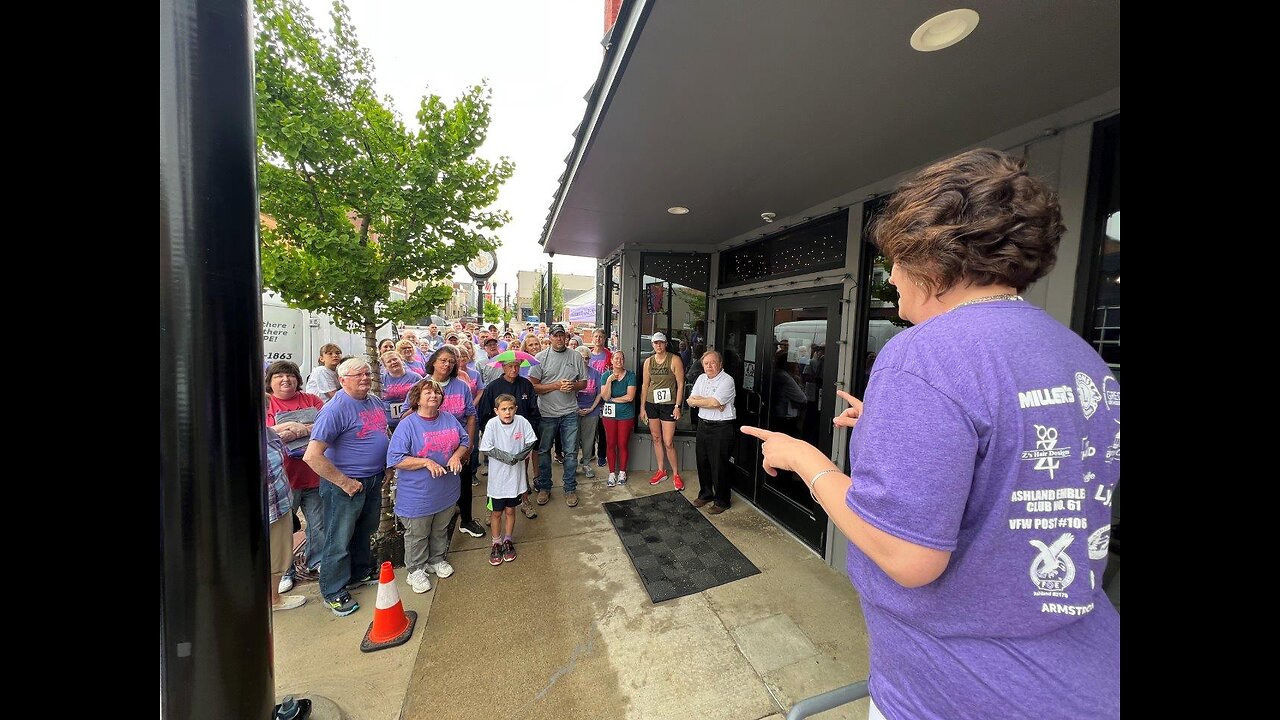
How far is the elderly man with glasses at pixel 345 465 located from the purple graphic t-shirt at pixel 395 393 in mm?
1230

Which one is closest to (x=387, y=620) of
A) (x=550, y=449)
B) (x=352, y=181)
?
(x=550, y=449)

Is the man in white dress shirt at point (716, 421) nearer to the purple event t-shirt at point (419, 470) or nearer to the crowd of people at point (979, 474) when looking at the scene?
the purple event t-shirt at point (419, 470)

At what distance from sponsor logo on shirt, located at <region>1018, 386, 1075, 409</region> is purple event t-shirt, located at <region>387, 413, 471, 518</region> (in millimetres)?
3397

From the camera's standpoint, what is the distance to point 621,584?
3242 mm

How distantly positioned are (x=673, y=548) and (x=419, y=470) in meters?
2.24

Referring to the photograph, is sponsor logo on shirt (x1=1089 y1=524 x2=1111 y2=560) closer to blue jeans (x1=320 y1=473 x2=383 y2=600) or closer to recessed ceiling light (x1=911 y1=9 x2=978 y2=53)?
recessed ceiling light (x1=911 y1=9 x2=978 y2=53)

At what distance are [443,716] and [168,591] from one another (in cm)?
160

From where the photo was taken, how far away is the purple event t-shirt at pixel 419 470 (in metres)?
3.11

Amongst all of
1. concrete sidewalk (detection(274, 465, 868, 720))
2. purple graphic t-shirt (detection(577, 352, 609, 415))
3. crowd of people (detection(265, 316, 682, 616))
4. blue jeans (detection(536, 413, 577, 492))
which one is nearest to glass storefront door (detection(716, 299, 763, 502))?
concrete sidewalk (detection(274, 465, 868, 720))

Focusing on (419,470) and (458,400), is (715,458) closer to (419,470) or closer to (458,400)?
(458,400)
